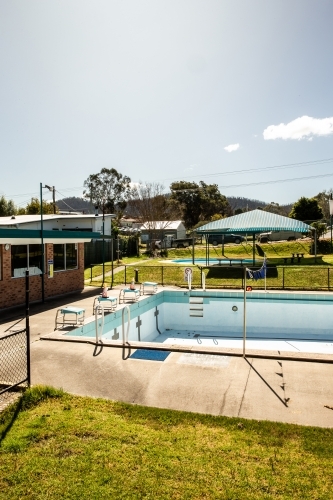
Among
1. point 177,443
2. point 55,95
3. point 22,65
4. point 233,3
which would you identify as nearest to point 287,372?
point 177,443

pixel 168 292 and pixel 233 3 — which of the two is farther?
pixel 168 292

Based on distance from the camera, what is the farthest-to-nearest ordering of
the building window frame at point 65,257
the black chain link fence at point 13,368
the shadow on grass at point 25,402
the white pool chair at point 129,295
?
the building window frame at point 65,257 → the white pool chair at point 129,295 → the black chain link fence at point 13,368 → the shadow on grass at point 25,402

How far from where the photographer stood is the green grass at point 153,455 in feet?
12.3

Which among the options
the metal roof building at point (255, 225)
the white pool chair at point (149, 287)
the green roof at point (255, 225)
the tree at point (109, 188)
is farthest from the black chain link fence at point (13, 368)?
the tree at point (109, 188)

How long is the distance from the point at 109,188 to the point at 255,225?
45788 millimetres

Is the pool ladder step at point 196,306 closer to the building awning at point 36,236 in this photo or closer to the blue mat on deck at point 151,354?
the building awning at point 36,236

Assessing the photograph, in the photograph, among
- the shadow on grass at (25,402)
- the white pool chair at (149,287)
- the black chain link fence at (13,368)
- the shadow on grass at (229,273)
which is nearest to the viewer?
the shadow on grass at (25,402)

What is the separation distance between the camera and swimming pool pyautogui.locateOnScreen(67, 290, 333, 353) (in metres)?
13.9

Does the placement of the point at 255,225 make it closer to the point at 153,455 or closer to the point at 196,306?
the point at 196,306

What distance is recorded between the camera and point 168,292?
670 inches

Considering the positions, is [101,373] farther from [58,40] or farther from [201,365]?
[58,40]

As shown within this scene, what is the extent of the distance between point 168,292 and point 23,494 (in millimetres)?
13406

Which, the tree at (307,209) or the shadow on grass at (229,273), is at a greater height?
the tree at (307,209)

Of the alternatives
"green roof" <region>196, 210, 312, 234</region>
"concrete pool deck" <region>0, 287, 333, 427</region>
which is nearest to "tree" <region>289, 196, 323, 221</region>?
"green roof" <region>196, 210, 312, 234</region>
